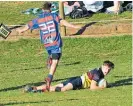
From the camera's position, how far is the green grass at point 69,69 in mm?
11695

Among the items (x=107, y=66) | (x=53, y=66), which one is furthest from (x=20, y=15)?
(x=107, y=66)

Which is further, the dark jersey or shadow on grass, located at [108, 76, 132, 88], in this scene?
shadow on grass, located at [108, 76, 132, 88]

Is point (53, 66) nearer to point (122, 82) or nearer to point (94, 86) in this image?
point (94, 86)

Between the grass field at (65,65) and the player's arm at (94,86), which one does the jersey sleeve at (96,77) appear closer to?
the player's arm at (94,86)

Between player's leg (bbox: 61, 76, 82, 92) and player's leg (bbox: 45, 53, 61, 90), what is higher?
player's leg (bbox: 45, 53, 61, 90)

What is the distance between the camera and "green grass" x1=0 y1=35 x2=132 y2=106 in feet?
38.4

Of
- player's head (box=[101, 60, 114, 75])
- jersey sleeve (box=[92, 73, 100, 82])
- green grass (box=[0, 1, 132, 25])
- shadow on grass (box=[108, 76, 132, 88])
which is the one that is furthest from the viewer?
Result: green grass (box=[0, 1, 132, 25])

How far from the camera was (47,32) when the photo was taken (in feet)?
43.6

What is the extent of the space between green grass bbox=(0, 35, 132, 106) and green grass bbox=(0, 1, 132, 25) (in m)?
2.42

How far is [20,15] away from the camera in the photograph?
2552 cm

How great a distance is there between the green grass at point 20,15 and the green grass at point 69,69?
242 centimetres

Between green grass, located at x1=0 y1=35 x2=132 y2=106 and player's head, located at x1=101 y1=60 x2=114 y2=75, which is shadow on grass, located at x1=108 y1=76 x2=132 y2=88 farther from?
player's head, located at x1=101 y1=60 x2=114 y2=75

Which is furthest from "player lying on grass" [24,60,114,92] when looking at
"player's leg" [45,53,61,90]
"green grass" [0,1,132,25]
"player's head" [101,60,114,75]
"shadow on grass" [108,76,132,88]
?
"green grass" [0,1,132,25]

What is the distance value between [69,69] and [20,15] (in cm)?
849
